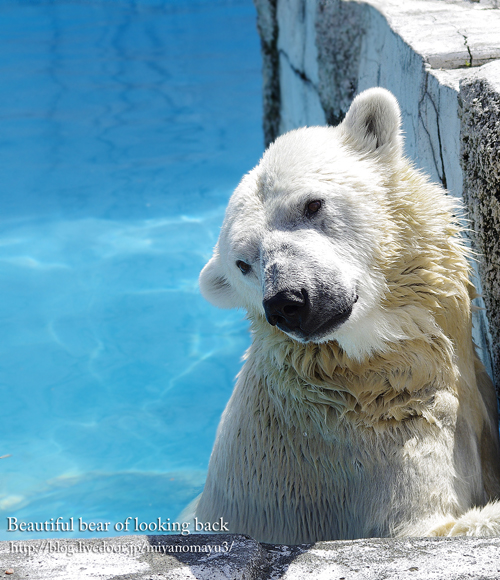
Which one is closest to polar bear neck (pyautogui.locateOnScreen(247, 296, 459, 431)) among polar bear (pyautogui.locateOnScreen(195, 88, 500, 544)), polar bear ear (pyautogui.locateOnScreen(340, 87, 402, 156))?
polar bear (pyautogui.locateOnScreen(195, 88, 500, 544))

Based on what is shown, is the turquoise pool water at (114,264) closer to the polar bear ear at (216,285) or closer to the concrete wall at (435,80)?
the polar bear ear at (216,285)

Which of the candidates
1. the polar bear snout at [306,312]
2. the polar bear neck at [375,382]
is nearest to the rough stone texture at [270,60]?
the polar bear neck at [375,382]

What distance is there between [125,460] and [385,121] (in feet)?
9.36

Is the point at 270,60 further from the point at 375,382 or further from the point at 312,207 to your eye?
the point at 375,382

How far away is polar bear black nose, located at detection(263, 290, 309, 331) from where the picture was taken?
5.23 feet

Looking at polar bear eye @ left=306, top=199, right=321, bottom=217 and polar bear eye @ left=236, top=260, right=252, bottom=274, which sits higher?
polar bear eye @ left=306, top=199, right=321, bottom=217

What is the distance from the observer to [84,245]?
6090mm

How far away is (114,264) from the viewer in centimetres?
580

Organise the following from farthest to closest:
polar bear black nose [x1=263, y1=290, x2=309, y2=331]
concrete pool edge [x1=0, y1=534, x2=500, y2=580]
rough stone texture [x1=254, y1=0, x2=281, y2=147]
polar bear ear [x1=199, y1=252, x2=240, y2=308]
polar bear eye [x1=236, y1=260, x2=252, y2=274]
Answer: rough stone texture [x1=254, y1=0, x2=281, y2=147], polar bear ear [x1=199, y1=252, x2=240, y2=308], polar bear eye [x1=236, y1=260, x2=252, y2=274], polar bear black nose [x1=263, y1=290, x2=309, y2=331], concrete pool edge [x1=0, y1=534, x2=500, y2=580]

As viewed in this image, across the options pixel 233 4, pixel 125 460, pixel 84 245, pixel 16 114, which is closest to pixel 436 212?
pixel 125 460

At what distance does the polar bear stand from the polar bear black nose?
10 cm

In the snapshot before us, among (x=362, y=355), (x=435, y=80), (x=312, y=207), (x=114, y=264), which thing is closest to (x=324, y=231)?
(x=312, y=207)

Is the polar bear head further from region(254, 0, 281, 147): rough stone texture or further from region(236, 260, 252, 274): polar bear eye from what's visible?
region(254, 0, 281, 147): rough stone texture

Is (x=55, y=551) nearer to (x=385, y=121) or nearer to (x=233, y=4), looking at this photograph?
(x=385, y=121)
